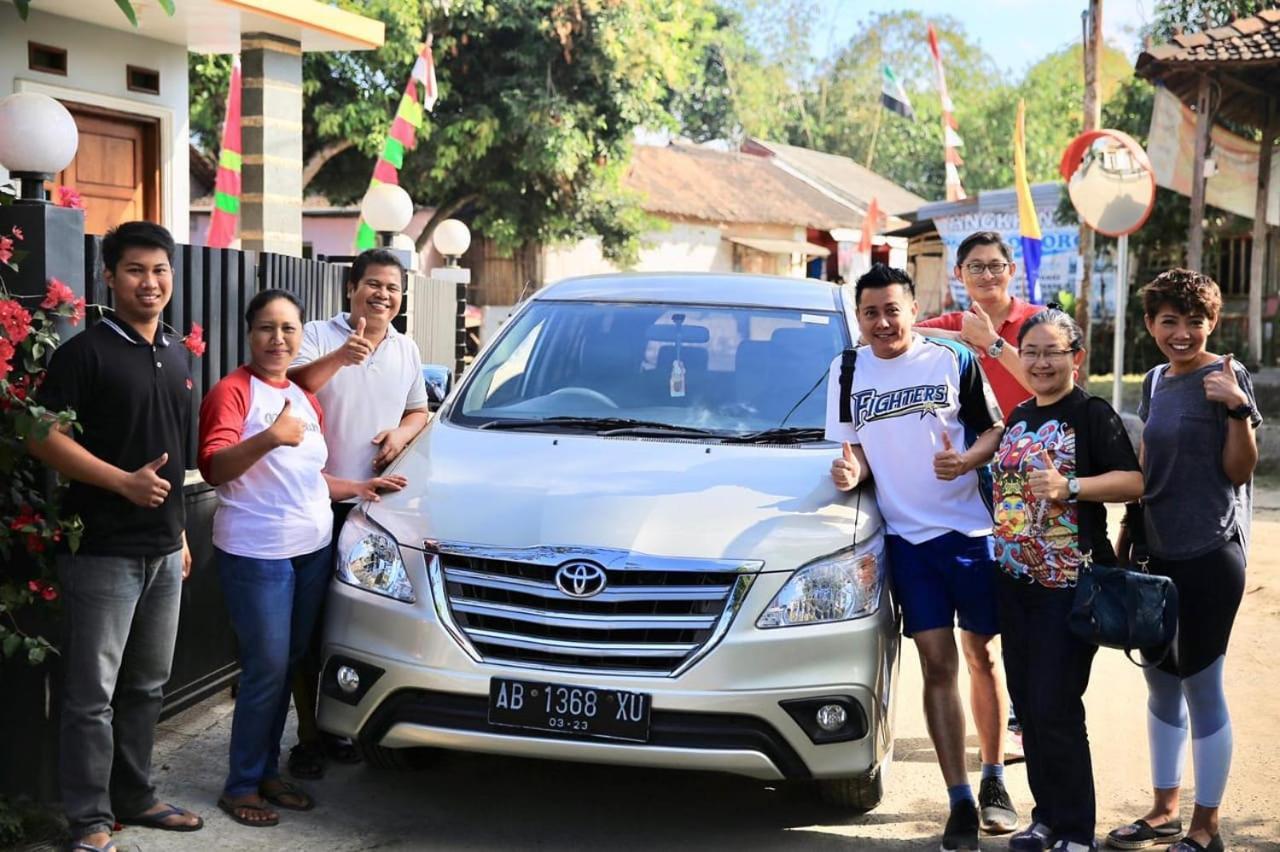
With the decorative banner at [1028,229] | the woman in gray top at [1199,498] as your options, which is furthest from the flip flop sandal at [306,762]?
the decorative banner at [1028,229]

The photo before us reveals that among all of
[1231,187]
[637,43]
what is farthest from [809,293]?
[637,43]

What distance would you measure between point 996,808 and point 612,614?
4.94 feet

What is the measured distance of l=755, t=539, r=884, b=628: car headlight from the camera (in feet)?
13.2

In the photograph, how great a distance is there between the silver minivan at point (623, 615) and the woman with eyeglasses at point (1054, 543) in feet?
1.35

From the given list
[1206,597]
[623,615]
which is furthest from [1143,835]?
[623,615]

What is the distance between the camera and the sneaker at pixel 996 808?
4500 millimetres

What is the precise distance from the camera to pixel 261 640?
434 cm

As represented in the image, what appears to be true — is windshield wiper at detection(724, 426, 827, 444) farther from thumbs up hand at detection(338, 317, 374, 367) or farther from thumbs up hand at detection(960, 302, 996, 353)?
thumbs up hand at detection(338, 317, 374, 367)

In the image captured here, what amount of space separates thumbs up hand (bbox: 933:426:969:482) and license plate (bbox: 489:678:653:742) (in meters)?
1.17

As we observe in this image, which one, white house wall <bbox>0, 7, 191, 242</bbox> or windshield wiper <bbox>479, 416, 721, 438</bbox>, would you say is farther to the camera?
white house wall <bbox>0, 7, 191, 242</bbox>

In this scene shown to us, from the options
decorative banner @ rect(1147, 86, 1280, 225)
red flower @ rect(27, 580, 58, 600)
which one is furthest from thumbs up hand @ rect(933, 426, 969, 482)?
decorative banner @ rect(1147, 86, 1280, 225)

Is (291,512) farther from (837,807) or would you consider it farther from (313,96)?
(313,96)

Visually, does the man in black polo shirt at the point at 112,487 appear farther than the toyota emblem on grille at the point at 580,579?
No

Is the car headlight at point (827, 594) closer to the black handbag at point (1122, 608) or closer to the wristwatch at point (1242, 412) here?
the black handbag at point (1122, 608)
